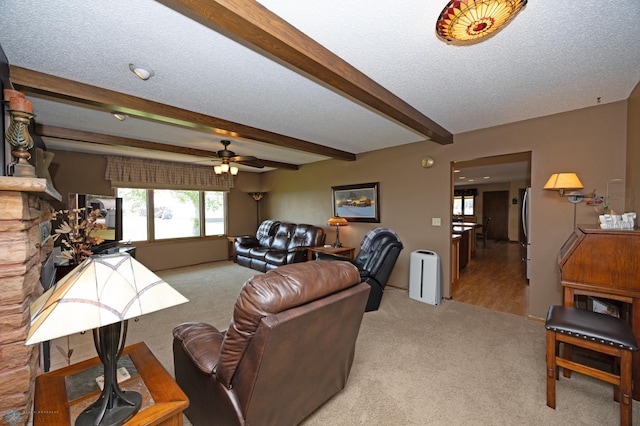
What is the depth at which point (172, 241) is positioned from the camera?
6.04 meters

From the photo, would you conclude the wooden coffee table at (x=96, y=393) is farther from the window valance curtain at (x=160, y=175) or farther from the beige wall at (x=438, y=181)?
the window valance curtain at (x=160, y=175)

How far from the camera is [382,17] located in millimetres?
1459

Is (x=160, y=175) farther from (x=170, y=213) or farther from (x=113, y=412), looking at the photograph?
(x=113, y=412)

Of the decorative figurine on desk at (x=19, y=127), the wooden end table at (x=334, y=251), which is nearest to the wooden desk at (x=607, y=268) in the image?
the wooden end table at (x=334, y=251)

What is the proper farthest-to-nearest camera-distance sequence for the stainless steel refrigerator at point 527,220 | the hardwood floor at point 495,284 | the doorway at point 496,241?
the doorway at point 496,241
the hardwood floor at point 495,284
the stainless steel refrigerator at point 527,220

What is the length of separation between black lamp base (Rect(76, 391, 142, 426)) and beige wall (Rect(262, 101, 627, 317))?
3862 mm

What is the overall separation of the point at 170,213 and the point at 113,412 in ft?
19.1

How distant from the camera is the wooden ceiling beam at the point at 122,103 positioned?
2010 millimetres

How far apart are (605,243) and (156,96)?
3948mm

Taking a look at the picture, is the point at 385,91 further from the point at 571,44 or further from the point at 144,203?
the point at 144,203

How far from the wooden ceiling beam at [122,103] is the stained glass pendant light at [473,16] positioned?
2.50 metres

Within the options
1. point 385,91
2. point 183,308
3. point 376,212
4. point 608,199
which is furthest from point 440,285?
point 183,308

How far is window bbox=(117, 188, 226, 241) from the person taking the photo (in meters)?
5.57

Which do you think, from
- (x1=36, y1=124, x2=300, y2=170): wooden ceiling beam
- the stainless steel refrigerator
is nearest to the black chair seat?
the stainless steel refrigerator
